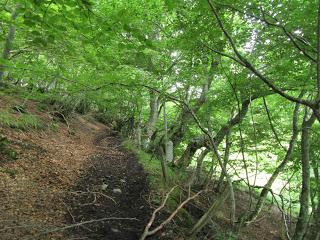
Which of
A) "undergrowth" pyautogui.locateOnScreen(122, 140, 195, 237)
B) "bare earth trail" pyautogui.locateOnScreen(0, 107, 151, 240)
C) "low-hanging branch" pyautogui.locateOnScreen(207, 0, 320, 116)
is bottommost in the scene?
"bare earth trail" pyautogui.locateOnScreen(0, 107, 151, 240)

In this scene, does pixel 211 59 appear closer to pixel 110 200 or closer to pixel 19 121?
pixel 110 200

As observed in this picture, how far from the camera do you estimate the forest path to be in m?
4.68

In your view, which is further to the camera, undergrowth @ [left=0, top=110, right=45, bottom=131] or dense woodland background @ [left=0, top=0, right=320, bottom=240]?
undergrowth @ [left=0, top=110, right=45, bottom=131]

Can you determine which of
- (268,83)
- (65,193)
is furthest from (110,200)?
(268,83)

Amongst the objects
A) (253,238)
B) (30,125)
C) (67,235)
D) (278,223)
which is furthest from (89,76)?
(278,223)

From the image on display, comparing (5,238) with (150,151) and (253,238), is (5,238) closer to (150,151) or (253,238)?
(253,238)

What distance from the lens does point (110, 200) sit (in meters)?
6.05

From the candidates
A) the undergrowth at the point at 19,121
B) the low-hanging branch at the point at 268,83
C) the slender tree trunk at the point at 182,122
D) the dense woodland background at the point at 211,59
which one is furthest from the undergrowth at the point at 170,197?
the undergrowth at the point at 19,121

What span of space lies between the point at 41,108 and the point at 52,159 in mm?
6638

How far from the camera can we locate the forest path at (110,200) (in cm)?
468

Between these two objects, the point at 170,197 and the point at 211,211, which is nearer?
the point at 211,211

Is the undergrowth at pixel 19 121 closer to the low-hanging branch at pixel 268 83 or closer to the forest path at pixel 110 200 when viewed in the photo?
the forest path at pixel 110 200

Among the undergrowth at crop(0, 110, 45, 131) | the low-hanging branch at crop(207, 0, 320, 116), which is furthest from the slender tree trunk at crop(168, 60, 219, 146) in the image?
the low-hanging branch at crop(207, 0, 320, 116)

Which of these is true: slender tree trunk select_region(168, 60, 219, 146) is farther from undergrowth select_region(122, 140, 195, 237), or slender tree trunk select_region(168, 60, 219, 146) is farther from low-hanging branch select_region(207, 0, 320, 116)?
low-hanging branch select_region(207, 0, 320, 116)
